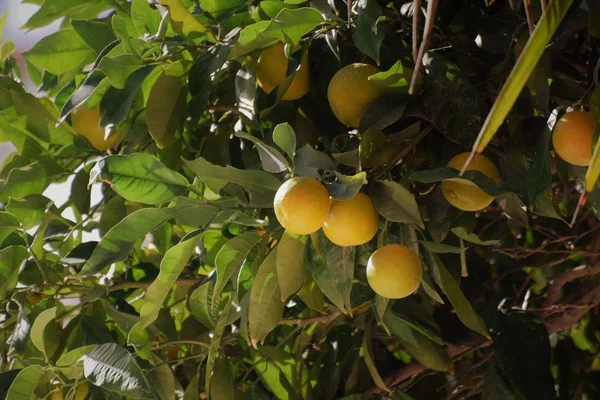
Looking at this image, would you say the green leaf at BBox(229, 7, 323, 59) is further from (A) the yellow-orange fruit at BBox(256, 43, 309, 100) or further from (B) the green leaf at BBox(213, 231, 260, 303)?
(B) the green leaf at BBox(213, 231, 260, 303)

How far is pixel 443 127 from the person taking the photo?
0.66 m

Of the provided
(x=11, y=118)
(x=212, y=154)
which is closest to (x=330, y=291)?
(x=212, y=154)

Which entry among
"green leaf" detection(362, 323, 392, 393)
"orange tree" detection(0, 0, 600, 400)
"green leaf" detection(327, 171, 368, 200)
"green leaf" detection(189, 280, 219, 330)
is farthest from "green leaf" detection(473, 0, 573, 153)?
"green leaf" detection(362, 323, 392, 393)

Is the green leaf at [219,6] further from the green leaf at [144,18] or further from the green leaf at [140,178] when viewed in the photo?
the green leaf at [140,178]

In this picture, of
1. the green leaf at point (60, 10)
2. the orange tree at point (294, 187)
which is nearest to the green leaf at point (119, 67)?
the orange tree at point (294, 187)

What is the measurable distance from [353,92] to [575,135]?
18cm

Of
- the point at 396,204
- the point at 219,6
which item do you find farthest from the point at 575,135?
the point at 219,6

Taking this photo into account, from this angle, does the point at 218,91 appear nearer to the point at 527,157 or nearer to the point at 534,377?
the point at 527,157

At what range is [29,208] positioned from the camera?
90 cm

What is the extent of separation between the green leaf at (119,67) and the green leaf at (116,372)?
0.80 feet

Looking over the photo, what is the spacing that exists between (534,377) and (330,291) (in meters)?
0.29

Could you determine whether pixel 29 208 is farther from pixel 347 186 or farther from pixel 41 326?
pixel 347 186

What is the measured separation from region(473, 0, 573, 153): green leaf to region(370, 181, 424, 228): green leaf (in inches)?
7.5

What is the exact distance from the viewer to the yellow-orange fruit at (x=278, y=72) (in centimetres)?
75
